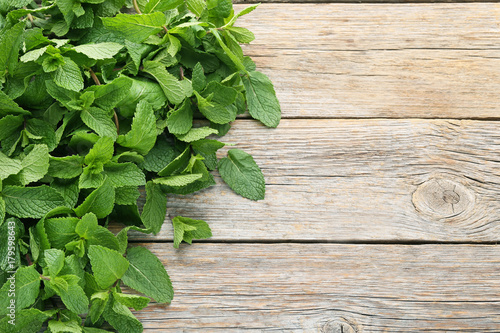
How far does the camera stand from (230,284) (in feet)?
2.27

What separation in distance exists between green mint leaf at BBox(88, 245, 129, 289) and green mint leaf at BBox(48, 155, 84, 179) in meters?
0.11

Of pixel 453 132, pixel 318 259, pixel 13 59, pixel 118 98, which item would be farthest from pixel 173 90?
pixel 453 132

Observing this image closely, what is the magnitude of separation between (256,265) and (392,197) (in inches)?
9.8

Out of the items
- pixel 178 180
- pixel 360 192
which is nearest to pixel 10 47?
pixel 178 180

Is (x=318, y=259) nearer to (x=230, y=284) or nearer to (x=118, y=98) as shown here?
(x=230, y=284)

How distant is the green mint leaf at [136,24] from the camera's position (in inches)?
26.1

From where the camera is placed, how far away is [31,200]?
609 mm

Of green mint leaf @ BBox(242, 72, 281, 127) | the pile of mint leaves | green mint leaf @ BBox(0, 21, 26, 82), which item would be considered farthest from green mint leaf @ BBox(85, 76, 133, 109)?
green mint leaf @ BBox(242, 72, 281, 127)

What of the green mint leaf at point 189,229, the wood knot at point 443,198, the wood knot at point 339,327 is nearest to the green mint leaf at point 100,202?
the green mint leaf at point 189,229

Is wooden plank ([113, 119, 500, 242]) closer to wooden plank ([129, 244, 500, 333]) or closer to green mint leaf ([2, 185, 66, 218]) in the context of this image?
wooden plank ([129, 244, 500, 333])

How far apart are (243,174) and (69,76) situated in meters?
0.30

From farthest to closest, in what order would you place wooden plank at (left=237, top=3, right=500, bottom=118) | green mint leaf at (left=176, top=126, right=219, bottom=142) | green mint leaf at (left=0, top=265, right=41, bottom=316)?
wooden plank at (left=237, top=3, right=500, bottom=118) → green mint leaf at (left=176, top=126, right=219, bottom=142) → green mint leaf at (left=0, top=265, right=41, bottom=316)

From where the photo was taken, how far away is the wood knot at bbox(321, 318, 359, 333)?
2.23 feet

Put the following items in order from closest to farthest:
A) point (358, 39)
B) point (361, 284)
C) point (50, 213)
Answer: point (50, 213) → point (361, 284) → point (358, 39)
